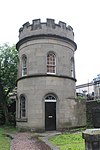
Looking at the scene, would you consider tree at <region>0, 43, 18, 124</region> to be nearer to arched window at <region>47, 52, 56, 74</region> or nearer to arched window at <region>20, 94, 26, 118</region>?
arched window at <region>20, 94, 26, 118</region>

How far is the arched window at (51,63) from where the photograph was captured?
735 inches

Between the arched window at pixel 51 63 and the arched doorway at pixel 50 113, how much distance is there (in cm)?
211

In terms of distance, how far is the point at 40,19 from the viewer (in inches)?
754

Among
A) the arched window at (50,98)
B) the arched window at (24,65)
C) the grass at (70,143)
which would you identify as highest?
the arched window at (24,65)

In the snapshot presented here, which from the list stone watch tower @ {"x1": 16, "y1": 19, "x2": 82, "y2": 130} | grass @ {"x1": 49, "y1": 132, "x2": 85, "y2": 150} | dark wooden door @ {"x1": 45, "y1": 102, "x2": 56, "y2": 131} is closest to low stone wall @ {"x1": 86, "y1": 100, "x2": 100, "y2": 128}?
stone watch tower @ {"x1": 16, "y1": 19, "x2": 82, "y2": 130}

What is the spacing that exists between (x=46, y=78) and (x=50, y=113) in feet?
9.27

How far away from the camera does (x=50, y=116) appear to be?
1797cm

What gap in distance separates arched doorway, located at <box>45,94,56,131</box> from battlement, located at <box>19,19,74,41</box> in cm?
537

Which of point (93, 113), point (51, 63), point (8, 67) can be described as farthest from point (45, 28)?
point (93, 113)

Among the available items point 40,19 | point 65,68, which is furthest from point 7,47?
point 65,68

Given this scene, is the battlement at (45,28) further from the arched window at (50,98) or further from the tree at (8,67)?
the arched window at (50,98)

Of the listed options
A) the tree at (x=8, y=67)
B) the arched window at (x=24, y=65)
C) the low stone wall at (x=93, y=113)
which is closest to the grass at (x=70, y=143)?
the low stone wall at (x=93, y=113)

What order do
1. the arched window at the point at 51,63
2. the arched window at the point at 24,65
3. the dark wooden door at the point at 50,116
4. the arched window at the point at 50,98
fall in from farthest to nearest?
1. the arched window at the point at 24,65
2. the arched window at the point at 51,63
3. the arched window at the point at 50,98
4. the dark wooden door at the point at 50,116

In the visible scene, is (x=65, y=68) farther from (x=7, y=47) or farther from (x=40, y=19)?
(x=7, y=47)
